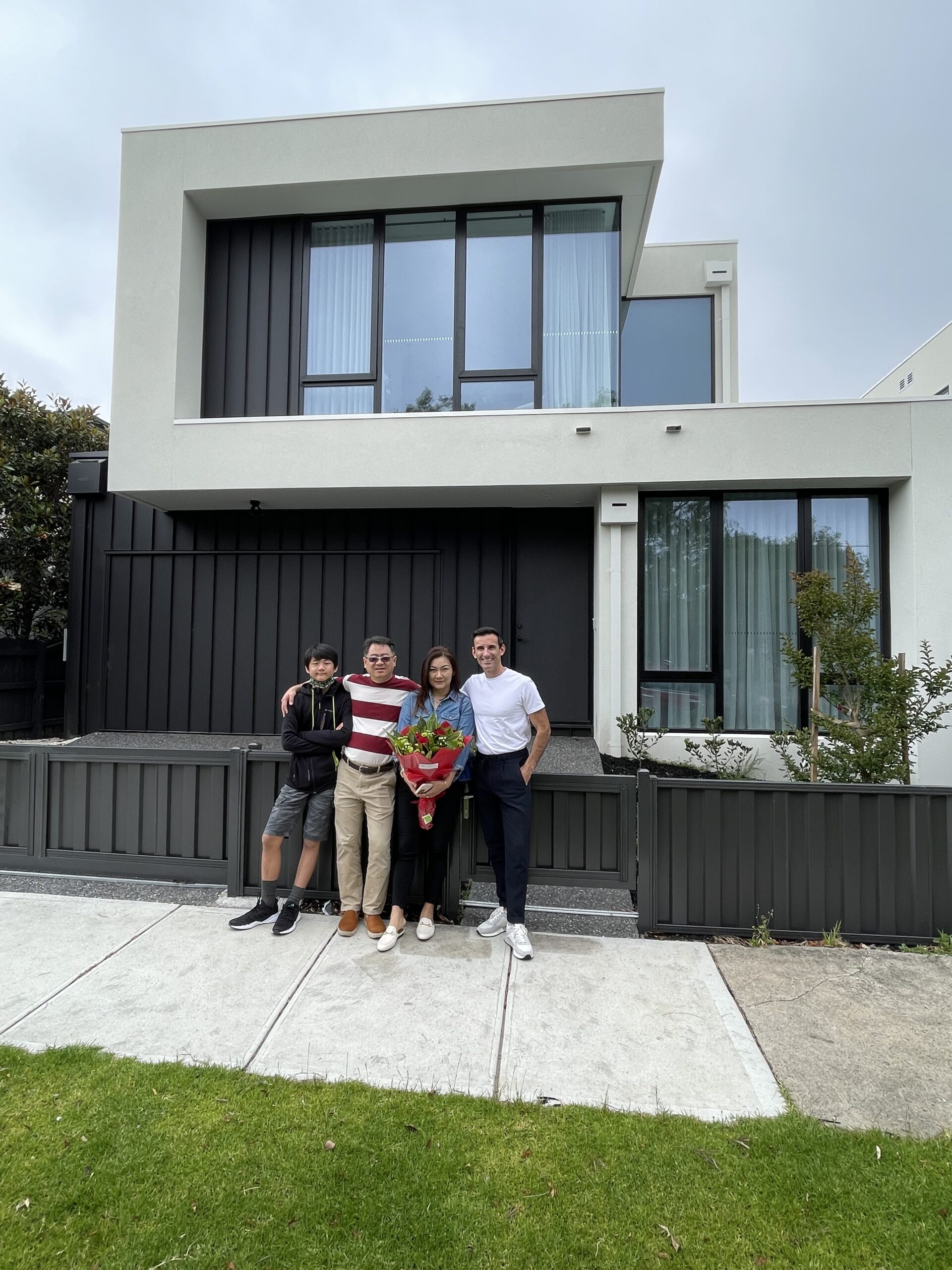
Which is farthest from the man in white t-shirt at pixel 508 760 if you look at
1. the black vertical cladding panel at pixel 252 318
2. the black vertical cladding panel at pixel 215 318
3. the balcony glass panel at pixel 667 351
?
the balcony glass panel at pixel 667 351

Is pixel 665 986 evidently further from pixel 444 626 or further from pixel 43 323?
pixel 43 323

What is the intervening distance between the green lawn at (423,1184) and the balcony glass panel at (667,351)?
428 inches

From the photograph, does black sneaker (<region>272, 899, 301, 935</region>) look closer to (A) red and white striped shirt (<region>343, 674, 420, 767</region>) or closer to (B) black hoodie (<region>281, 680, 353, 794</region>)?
(B) black hoodie (<region>281, 680, 353, 794</region>)

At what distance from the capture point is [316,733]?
159 inches

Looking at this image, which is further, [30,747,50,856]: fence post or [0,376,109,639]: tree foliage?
[0,376,109,639]: tree foliage

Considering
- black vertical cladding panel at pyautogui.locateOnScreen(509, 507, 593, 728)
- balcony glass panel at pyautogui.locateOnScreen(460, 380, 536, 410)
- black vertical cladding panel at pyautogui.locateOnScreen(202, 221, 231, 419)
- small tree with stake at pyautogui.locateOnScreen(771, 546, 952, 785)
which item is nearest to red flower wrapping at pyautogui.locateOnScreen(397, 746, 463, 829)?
small tree with stake at pyautogui.locateOnScreen(771, 546, 952, 785)

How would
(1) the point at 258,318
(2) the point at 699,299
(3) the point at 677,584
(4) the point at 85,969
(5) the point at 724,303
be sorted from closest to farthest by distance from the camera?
(4) the point at 85,969 < (3) the point at 677,584 < (1) the point at 258,318 < (5) the point at 724,303 < (2) the point at 699,299

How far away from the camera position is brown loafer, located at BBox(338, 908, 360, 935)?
3.87 metres

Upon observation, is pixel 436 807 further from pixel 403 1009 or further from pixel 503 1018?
pixel 503 1018

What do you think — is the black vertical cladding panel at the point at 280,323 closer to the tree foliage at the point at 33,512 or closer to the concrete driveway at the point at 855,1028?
the tree foliage at the point at 33,512

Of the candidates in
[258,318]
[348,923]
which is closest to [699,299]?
[258,318]

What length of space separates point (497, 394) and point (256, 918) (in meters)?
6.85

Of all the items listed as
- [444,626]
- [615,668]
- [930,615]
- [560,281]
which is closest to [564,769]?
[615,668]

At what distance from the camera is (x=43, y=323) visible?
132 ft
